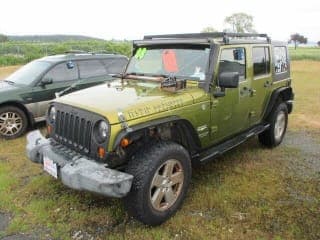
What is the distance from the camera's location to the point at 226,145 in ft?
16.8

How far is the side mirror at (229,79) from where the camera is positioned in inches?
171

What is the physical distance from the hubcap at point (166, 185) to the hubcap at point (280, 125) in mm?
3036

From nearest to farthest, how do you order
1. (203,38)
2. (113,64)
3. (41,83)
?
(203,38), (41,83), (113,64)

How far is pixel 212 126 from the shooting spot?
468 cm

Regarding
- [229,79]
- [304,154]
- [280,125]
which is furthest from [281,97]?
[229,79]

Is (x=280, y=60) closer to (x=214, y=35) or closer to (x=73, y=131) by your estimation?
(x=214, y=35)

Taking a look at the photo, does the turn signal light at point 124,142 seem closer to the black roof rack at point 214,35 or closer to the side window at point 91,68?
the black roof rack at point 214,35

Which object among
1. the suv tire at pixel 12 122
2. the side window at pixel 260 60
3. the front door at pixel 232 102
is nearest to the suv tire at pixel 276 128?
the side window at pixel 260 60

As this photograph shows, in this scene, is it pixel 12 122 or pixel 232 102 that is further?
pixel 12 122

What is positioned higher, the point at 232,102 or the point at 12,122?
the point at 232,102

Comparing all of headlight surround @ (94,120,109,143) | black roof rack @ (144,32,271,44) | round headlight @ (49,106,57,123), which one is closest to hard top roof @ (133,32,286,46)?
black roof rack @ (144,32,271,44)

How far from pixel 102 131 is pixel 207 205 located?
1.66m

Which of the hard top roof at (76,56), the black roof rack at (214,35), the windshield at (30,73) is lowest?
the windshield at (30,73)

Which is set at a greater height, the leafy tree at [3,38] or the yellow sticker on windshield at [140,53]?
the leafy tree at [3,38]
